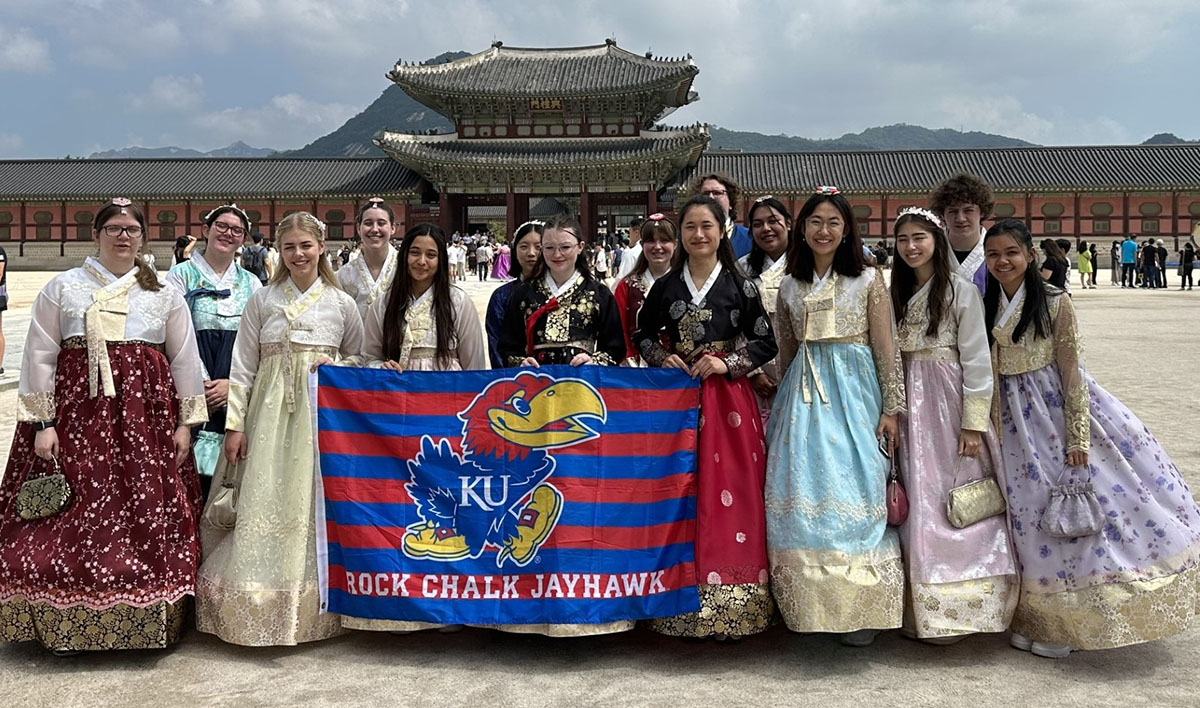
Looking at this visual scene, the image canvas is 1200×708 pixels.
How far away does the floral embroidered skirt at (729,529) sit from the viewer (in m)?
3.34

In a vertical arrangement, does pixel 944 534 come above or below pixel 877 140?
below

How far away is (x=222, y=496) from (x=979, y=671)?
3040 mm

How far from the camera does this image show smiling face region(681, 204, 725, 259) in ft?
11.5

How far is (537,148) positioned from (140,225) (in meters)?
31.4

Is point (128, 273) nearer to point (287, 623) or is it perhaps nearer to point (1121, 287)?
point (287, 623)

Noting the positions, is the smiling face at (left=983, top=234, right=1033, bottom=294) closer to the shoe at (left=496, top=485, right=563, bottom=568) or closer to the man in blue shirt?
the shoe at (left=496, top=485, right=563, bottom=568)

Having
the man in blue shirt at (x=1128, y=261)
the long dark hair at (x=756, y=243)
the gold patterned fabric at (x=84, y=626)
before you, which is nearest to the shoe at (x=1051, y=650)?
the long dark hair at (x=756, y=243)

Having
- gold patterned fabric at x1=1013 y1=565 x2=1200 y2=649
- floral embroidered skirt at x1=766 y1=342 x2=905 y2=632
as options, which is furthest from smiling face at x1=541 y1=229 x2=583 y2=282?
gold patterned fabric at x1=1013 y1=565 x2=1200 y2=649

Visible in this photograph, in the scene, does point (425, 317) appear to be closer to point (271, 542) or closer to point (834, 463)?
point (271, 542)

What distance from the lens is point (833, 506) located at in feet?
10.6

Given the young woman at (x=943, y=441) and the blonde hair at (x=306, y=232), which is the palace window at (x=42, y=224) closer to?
the blonde hair at (x=306, y=232)

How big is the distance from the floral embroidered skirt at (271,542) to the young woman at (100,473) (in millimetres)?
135

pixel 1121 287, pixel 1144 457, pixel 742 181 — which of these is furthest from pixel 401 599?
pixel 742 181

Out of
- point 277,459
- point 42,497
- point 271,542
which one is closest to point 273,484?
point 277,459
